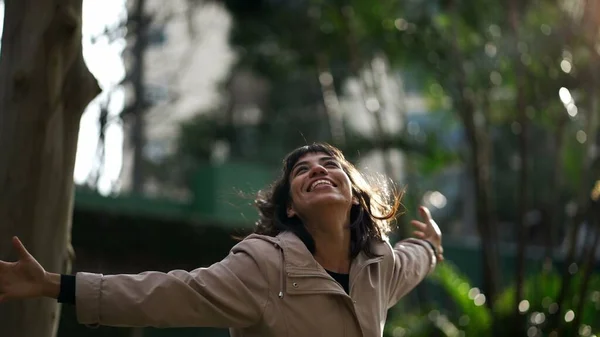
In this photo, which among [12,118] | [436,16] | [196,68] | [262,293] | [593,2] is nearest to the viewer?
[262,293]

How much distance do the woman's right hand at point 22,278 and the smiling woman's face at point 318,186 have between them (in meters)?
1.10

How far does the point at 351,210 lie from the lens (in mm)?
4191

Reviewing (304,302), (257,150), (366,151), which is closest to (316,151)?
(304,302)

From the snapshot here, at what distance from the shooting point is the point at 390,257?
4051 millimetres

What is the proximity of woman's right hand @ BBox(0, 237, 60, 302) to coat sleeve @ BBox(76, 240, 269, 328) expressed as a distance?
5.4 inches

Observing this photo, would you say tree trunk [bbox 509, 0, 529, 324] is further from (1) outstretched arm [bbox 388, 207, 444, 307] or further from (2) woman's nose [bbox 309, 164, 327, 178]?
(2) woman's nose [bbox 309, 164, 327, 178]

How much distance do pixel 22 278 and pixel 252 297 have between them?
0.80 meters

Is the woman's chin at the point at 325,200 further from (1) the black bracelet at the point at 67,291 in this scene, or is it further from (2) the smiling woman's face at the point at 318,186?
(1) the black bracelet at the point at 67,291

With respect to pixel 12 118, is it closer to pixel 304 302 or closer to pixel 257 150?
pixel 304 302

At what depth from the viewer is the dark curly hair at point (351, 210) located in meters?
4.00

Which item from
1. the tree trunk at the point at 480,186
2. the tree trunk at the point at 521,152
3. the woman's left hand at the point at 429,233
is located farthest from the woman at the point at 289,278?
the tree trunk at the point at 480,186

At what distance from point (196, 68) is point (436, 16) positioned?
28978 millimetres

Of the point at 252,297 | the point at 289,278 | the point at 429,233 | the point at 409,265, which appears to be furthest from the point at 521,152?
the point at 252,297

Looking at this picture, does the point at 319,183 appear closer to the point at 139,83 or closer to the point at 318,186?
the point at 318,186
